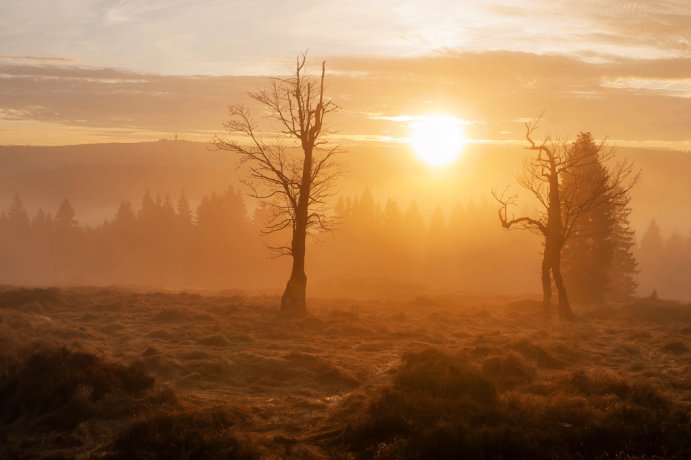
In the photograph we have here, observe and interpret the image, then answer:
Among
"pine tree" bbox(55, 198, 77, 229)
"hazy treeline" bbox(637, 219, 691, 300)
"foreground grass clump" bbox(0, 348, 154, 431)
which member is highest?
"foreground grass clump" bbox(0, 348, 154, 431)

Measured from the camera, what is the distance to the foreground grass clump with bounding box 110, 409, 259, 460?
10438 millimetres

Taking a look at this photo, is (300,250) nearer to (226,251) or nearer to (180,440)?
(180,440)

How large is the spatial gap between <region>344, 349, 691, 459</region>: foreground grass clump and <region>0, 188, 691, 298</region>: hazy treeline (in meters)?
72.8

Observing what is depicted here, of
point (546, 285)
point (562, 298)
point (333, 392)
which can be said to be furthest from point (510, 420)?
Result: point (546, 285)

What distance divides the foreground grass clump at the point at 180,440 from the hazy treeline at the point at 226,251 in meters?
74.9

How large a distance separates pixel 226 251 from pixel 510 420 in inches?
3609

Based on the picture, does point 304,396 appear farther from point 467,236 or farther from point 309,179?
point 467,236

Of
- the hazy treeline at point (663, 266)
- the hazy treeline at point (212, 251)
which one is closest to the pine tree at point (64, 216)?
the hazy treeline at point (212, 251)

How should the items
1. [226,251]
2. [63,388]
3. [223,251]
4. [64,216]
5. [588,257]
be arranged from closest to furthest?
[63,388] → [588,257] → [223,251] → [226,251] → [64,216]

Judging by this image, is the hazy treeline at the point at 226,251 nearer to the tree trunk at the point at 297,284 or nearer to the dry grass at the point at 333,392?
the tree trunk at the point at 297,284

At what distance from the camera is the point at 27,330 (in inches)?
794

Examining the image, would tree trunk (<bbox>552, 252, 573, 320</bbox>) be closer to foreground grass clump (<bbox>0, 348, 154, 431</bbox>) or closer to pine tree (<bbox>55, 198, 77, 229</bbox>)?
foreground grass clump (<bbox>0, 348, 154, 431</bbox>)

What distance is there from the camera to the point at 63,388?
45.2 feet

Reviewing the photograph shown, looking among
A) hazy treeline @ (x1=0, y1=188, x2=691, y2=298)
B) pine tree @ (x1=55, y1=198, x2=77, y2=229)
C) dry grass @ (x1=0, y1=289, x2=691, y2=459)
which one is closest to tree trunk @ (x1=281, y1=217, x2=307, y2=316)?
dry grass @ (x1=0, y1=289, x2=691, y2=459)
